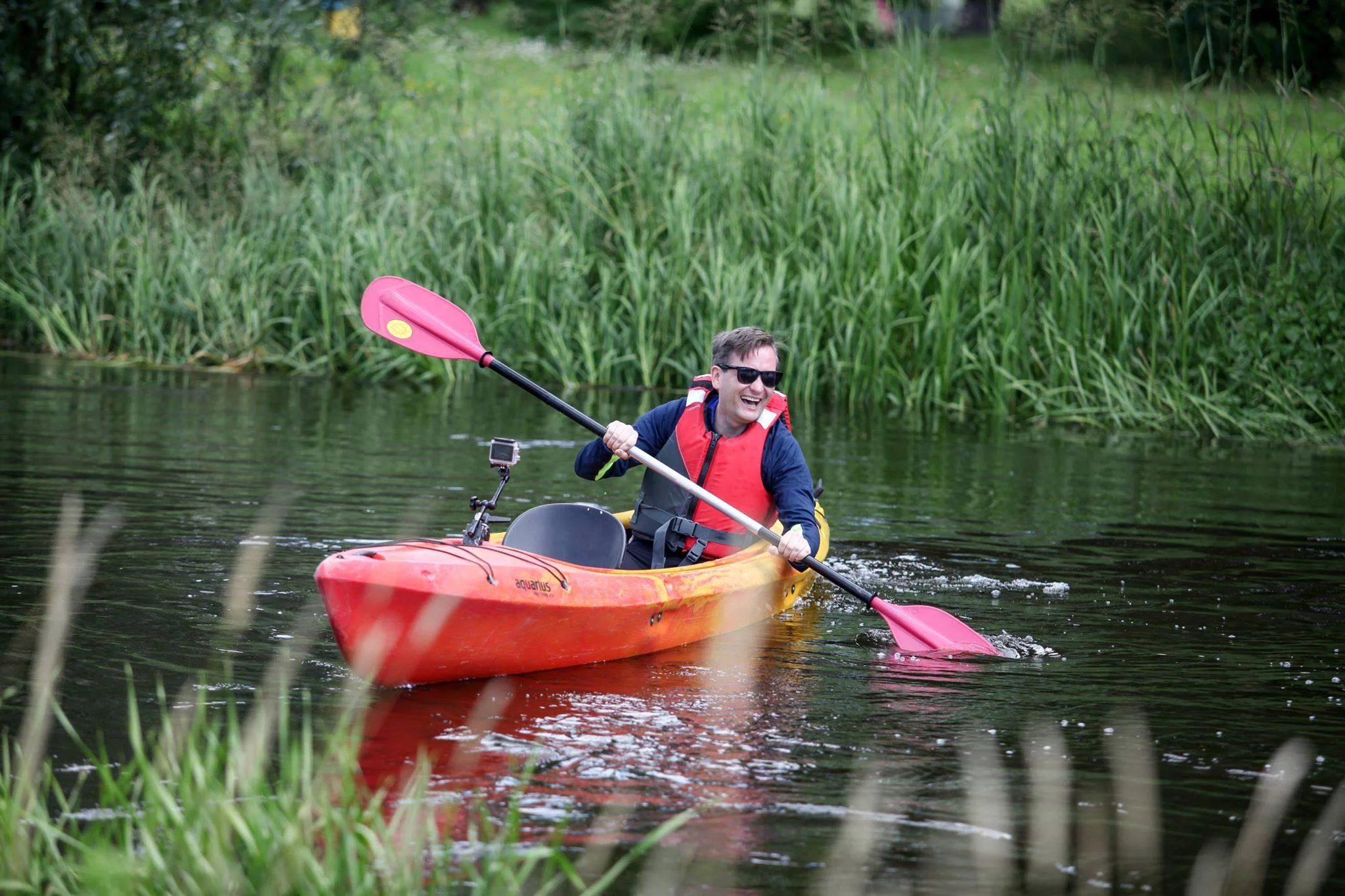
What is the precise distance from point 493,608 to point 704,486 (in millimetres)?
1444

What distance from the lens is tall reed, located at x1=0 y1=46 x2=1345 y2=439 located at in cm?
1041

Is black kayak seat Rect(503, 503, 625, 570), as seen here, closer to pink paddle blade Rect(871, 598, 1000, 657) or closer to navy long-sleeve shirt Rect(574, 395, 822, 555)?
navy long-sleeve shirt Rect(574, 395, 822, 555)

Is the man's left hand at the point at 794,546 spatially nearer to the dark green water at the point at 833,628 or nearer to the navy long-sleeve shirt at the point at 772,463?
the navy long-sleeve shirt at the point at 772,463

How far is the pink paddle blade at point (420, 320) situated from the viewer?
5.80m

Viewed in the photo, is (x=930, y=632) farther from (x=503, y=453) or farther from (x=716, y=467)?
(x=503, y=453)

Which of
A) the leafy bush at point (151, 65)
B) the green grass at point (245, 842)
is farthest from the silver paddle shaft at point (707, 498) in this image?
the leafy bush at point (151, 65)

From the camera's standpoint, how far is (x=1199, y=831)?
3297 millimetres

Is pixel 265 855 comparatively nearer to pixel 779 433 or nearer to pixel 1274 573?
pixel 779 433

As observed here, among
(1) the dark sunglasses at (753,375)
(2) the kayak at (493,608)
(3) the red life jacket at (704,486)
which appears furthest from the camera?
(3) the red life jacket at (704,486)

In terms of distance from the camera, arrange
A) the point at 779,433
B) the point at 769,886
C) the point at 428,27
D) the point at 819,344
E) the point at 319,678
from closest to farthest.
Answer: the point at 769,886
the point at 319,678
the point at 779,433
the point at 819,344
the point at 428,27

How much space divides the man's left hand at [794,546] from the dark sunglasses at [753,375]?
0.51 meters

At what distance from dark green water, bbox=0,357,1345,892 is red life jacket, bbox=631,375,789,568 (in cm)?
40

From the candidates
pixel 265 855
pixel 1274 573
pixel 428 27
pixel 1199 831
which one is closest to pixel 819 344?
pixel 1274 573

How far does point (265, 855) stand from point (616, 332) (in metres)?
9.41
